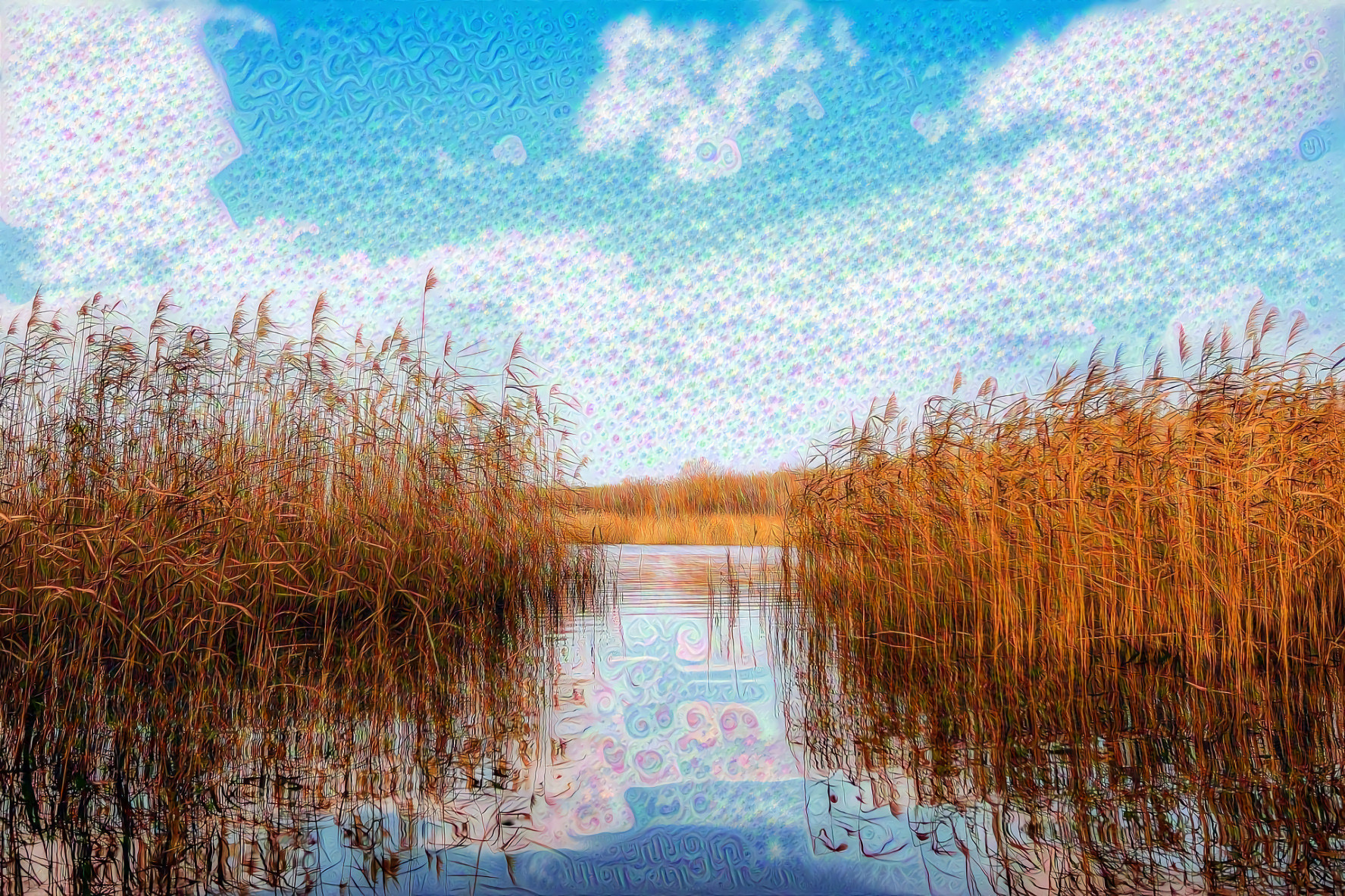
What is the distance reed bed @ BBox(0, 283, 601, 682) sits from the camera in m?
2.27

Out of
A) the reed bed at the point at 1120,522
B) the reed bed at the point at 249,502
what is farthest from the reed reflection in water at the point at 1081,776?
the reed bed at the point at 249,502

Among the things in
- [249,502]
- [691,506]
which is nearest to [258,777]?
[249,502]

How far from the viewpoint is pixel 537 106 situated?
4.18 m

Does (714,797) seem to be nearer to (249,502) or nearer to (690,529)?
(249,502)

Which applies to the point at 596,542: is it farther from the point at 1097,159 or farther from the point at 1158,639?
the point at 1097,159

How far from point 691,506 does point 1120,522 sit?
5.70 m

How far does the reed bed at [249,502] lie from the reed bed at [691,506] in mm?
4090

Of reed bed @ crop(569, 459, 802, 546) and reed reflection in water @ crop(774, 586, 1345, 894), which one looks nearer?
reed reflection in water @ crop(774, 586, 1345, 894)

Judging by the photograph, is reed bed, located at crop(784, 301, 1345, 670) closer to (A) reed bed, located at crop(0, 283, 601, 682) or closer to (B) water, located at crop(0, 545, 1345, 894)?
(B) water, located at crop(0, 545, 1345, 894)

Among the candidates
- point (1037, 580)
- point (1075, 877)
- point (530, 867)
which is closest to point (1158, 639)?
point (1037, 580)

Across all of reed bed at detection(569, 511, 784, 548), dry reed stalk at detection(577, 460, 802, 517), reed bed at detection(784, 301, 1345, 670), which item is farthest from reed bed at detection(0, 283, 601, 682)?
dry reed stalk at detection(577, 460, 802, 517)

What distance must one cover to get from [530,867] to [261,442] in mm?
2433

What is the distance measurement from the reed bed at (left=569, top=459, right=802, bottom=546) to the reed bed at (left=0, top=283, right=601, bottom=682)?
13.4 feet

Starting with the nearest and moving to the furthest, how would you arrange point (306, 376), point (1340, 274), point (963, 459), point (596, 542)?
point (963, 459) → point (306, 376) → point (1340, 274) → point (596, 542)
